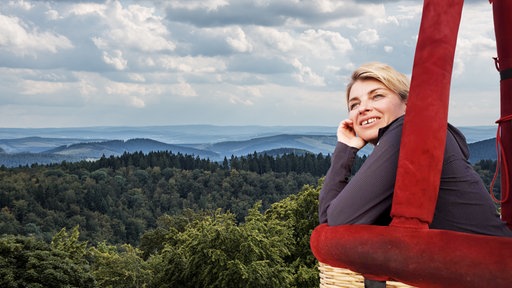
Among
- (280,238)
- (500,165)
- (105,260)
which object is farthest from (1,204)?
(500,165)

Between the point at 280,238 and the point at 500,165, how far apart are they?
1468 inches

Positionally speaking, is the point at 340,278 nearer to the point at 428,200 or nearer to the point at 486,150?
the point at 428,200

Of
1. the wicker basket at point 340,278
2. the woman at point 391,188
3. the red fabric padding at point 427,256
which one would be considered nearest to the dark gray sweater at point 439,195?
the woman at point 391,188

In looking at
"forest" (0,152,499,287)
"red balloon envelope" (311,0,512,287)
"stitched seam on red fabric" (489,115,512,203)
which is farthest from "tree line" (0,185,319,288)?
"red balloon envelope" (311,0,512,287)

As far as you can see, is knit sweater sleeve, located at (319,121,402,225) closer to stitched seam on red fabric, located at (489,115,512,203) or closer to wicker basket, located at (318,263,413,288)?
wicker basket, located at (318,263,413,288)

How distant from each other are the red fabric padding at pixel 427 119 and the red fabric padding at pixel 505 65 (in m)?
0.83

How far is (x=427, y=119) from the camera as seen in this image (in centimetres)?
283

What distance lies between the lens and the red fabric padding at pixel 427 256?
2.71 meters

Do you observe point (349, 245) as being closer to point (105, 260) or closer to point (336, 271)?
point (336, 271)

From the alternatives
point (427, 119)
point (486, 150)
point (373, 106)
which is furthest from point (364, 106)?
point (486, 150)

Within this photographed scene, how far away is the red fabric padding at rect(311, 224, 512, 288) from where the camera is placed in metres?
2.71

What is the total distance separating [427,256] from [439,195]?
1.14 ft

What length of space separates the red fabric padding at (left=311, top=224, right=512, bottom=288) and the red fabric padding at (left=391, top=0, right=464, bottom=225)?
0.29 feet

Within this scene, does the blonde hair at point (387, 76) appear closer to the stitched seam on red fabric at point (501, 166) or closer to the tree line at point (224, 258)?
the stitched seam on red fabric at point (501, 166)
